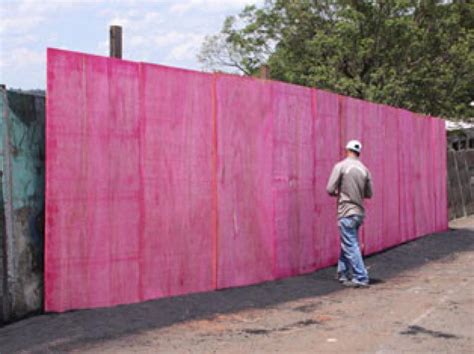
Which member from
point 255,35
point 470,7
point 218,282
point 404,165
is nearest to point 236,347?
point 218,282

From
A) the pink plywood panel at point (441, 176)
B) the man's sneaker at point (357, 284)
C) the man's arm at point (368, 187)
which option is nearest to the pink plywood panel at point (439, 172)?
the pink plywood panel at point (441, 176)

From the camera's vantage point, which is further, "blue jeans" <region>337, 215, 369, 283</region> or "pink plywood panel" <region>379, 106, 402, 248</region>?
"pink plywood panel" <region>379, 106, 402, 248</region>

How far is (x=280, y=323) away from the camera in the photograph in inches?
280

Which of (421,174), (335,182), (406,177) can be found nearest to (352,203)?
(335,182)

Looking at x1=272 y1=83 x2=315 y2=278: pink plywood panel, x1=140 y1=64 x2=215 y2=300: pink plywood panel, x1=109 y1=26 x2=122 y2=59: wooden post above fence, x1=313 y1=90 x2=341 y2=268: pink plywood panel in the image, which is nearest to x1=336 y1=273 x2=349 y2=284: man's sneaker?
x1=272 y1=83 x2=315 y2=278: pink plywood panel

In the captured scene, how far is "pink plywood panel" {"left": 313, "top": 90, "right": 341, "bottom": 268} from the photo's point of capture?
10.5 m

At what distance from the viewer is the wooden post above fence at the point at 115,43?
7.51m

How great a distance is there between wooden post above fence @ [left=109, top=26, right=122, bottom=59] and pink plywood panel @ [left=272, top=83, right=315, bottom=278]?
248 cm

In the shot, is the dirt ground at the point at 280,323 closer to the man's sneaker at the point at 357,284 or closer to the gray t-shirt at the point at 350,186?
the man's sneaker at the point at 357,284

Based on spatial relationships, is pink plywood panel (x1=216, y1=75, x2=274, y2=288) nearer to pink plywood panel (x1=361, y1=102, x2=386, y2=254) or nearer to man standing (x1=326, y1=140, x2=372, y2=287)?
man standing (x1=326, y1=140, x2=372, y2=287)

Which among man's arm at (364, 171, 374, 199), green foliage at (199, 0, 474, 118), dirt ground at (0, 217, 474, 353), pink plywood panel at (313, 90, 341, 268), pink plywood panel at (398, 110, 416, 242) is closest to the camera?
dirt ground at (0, 217, 474, 353)

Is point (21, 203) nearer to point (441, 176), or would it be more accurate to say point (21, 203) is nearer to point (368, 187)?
point (368, 187)

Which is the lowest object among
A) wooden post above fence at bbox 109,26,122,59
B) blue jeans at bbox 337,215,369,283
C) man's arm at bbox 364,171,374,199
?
blue jeans at bbox 337,215,369,283

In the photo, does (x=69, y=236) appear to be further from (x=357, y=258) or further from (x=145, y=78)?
(x=357, y=258)
